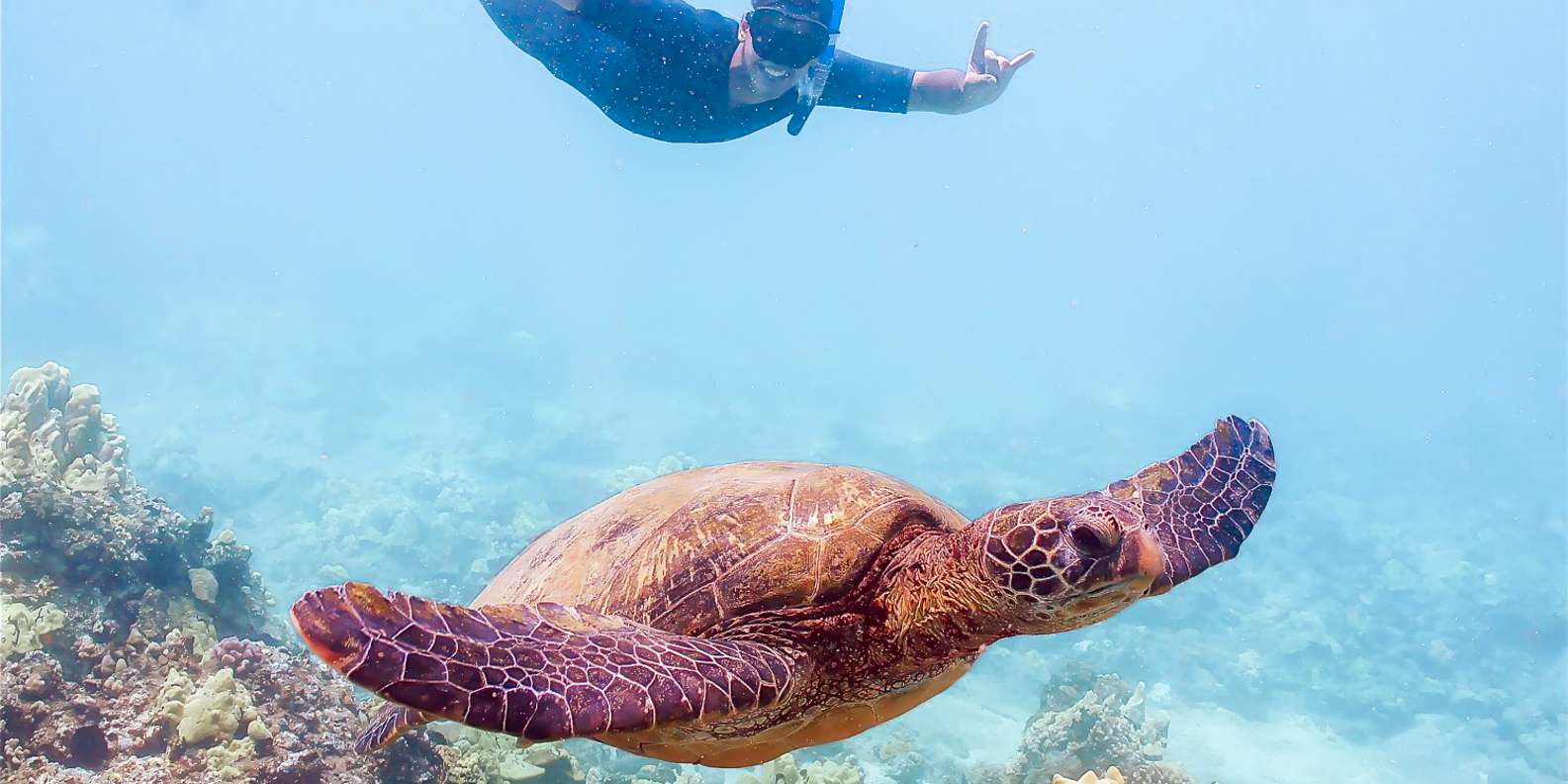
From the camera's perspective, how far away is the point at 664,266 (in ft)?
357

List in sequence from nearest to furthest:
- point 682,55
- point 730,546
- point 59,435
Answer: point 730,546 < point 682,55 < point 59,435

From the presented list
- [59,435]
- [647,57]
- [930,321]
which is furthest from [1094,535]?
[930,321]

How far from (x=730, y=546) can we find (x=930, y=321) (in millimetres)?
87318

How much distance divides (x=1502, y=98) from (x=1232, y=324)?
68.9 meters

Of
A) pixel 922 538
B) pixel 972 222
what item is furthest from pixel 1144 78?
pixel 922 538

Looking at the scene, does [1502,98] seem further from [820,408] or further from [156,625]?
[156,625]

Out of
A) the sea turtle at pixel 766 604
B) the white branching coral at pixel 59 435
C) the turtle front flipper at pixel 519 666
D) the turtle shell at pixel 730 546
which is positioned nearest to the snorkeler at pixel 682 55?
the sea turtle at pixel 766 604

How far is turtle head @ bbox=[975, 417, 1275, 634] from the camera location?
2201 millimetres

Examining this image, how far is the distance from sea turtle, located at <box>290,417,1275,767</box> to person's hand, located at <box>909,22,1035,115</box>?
482cm

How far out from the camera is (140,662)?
16.4 feet

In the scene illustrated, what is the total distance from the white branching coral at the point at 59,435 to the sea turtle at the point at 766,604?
5.53 meters

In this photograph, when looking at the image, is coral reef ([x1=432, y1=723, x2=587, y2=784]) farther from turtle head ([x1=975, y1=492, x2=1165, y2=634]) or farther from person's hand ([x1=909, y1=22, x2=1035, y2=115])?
person's hand ([x1=909, y1=22, x2=1035, y2=115])

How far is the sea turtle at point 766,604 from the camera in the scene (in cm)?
183

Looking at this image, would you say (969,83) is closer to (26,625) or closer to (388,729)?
(388,729)
